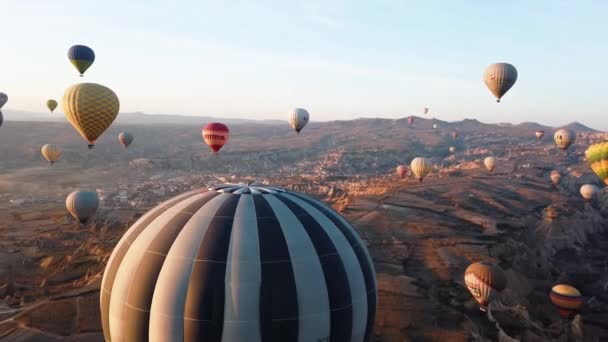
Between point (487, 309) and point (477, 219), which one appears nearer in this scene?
point (487, 309)

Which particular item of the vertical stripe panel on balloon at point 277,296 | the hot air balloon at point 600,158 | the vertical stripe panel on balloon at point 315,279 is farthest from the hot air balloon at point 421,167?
the vertical stripe panel on balloon at point 277,296

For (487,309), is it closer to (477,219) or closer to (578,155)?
(477,219)

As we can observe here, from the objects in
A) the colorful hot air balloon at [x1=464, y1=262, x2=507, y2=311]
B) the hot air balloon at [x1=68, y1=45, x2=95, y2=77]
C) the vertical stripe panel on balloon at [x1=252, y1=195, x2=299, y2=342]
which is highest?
the hot air balloon at [x1=68, y1=45, x2=95, y2=77]

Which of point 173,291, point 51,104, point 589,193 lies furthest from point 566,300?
point 51,104

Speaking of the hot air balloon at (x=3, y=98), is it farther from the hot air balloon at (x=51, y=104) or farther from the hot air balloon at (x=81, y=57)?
the hot air balloon at (x=81, y=57)

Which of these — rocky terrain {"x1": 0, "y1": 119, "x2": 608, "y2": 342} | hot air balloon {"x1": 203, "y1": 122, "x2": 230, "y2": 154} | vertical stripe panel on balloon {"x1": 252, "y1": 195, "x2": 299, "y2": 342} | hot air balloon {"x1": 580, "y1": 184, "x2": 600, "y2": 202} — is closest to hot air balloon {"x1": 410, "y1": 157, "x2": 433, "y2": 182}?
rocky terrain {"x1": 0, "y1": 119, "x2": 608, "y2": 342}

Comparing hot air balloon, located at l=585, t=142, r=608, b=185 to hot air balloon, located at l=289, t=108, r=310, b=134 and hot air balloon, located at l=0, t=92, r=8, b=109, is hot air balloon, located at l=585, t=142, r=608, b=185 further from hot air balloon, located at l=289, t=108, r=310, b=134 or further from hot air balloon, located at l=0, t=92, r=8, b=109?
hot air balloon, located at l=0, t=92, r=8, b=109

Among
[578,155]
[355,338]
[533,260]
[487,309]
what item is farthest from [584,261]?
[578,155]
